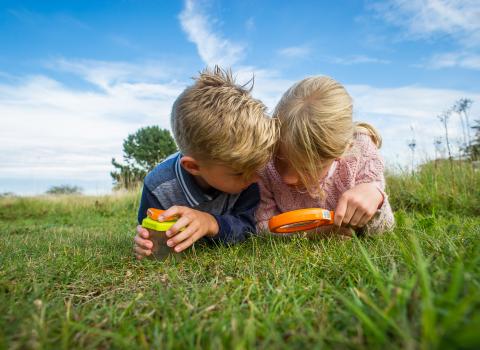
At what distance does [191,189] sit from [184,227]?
52cm

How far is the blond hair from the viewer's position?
2.20m

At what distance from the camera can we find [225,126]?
2189 mm

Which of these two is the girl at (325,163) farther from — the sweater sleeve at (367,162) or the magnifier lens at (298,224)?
the magnifier lens at (298,224)

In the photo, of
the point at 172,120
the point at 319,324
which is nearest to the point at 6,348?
the point at 319,324

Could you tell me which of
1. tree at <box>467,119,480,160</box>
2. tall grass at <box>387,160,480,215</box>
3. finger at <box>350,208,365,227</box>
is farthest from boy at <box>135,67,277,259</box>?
tree at <box>467,119,480,160</box>

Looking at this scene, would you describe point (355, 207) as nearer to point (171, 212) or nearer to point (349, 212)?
point (349, 212)

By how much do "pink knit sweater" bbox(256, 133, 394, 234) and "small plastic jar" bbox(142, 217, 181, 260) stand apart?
95cm

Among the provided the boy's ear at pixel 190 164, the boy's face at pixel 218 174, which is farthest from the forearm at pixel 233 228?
the boy's ear at pixel 190 164

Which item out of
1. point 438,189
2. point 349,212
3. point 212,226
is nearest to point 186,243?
point 212,226

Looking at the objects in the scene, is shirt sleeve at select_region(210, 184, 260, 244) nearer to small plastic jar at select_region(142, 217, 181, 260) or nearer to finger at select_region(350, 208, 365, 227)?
small plastic jar at select_region(142, 217, 181, 260)

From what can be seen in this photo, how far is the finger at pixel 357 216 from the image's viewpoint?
229 cm

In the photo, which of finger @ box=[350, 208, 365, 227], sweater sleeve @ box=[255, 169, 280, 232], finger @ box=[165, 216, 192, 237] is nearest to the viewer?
finger @ box=[165, 216, 192, 237]

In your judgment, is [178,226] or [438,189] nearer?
[178,226]

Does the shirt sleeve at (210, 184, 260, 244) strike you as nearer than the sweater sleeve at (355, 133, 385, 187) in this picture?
Yes
